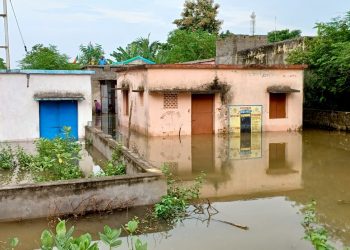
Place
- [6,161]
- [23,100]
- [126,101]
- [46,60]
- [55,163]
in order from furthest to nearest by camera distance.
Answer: [46,60] < [126,101] < [23,100] < [6,161] < [55,163]

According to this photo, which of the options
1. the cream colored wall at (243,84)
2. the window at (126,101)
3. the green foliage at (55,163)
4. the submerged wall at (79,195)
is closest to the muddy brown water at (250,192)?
the submerged wall at (79,195)

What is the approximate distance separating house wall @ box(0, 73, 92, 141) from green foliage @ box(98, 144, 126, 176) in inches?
247

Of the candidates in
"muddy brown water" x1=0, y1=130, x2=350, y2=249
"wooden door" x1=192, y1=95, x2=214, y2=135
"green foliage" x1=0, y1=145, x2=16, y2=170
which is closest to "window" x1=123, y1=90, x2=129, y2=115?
"wooden door" x1=192, y1=95, x2=214, y2=135

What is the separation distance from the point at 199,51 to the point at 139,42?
5.73 metres

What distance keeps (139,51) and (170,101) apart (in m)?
21.7

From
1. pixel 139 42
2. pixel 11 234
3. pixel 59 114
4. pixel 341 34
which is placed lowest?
pixel 11 234

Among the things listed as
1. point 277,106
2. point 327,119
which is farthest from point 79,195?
point 327,119

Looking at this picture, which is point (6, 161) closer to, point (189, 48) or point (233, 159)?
point (233, 159)

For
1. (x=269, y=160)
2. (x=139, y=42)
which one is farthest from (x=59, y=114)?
(x=139, y=42)

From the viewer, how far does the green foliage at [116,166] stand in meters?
8.82

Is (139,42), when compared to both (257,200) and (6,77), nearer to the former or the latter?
(6,77)

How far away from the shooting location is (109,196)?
23.5 ft

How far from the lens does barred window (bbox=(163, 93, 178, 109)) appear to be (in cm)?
1708

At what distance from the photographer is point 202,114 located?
17.8 m
